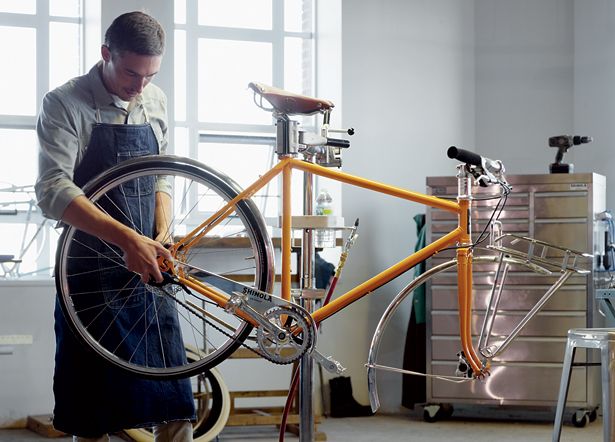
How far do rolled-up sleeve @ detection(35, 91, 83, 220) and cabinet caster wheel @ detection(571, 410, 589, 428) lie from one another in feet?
11.3

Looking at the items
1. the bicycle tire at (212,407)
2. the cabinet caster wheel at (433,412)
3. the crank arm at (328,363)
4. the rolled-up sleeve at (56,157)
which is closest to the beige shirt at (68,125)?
the rolled-up sleeve at (56,157)

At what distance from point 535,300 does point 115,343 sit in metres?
3.08

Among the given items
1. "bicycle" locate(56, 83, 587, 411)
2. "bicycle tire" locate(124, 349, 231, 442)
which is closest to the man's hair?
"bicycle" locate(56, 83, 587, 411)

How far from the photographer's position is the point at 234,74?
215 inches

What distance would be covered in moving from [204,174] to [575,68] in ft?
12.9

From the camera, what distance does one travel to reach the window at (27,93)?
201 inches

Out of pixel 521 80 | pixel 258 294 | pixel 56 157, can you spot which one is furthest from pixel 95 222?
pixel 521 80

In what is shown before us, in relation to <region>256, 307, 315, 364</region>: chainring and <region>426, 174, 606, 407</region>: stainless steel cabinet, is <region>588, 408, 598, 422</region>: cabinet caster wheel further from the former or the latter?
<region>256, 307, 315, 364</region>: chainring

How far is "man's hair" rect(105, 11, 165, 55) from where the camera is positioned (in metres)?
2.15

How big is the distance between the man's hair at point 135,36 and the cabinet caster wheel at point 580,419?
3428 millimetres

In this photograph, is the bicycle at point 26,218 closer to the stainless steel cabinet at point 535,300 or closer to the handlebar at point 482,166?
the stainless steel cabinet at point 535,300

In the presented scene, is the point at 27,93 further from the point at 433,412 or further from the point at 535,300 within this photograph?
the point at 535,300

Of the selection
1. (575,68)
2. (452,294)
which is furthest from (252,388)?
(575,68)

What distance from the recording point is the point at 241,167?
5410mm
